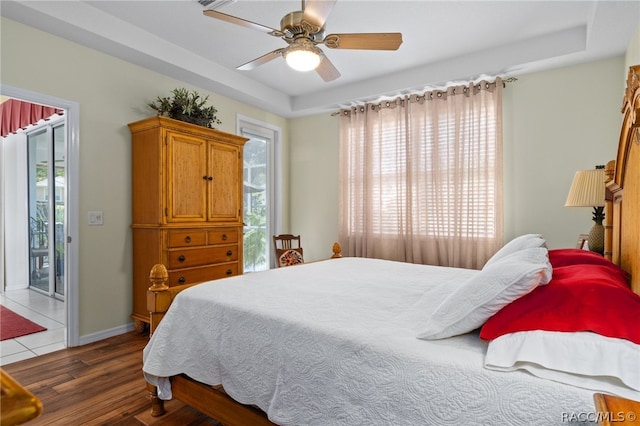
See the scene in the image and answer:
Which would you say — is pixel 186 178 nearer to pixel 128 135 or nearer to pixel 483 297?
pixel 128 135

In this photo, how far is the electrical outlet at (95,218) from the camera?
9.71 ft

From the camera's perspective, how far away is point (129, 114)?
3.25m

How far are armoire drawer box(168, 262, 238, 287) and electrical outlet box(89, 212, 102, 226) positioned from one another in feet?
2.50

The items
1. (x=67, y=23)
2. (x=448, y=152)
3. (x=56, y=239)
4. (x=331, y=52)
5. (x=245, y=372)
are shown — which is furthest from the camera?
(x=56, y=239)

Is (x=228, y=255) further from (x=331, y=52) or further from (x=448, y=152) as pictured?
(x=448, y=152)

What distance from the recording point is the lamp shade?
249cm

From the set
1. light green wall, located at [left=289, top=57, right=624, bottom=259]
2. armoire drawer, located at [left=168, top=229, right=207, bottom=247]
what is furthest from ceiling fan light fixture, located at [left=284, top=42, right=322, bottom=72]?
light green wall, located at [left=289, top=57, right=624, bottom=259]

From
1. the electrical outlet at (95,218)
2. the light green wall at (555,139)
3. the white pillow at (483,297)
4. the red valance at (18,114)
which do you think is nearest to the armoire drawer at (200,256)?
the electrical outlet at (95,218)

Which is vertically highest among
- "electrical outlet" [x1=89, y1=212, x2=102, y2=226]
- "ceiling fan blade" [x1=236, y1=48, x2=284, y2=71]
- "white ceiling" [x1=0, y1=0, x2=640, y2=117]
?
"white ceiling" [x1=0, y1=0, x2=640, y2=117]

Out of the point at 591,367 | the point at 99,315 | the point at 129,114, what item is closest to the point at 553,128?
the point at 591,367

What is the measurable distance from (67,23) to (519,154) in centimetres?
413

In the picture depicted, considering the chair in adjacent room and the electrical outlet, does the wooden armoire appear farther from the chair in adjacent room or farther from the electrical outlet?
the chair in adjacent room

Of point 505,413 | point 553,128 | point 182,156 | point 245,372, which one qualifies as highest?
point 553,128

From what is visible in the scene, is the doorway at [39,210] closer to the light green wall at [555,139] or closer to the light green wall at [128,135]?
the light green wall at [128,135]
